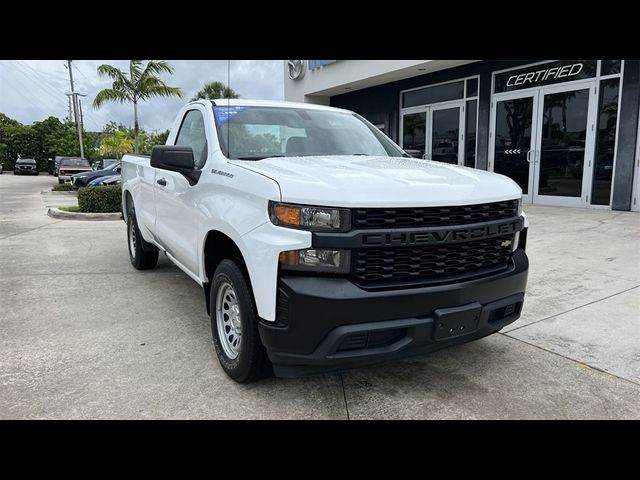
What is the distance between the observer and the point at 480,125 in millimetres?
13430

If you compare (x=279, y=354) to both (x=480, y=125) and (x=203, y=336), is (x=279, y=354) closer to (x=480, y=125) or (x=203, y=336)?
(x=203, y=336)

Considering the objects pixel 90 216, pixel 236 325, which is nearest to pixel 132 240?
pixel 236 325

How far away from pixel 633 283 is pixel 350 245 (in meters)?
4.34

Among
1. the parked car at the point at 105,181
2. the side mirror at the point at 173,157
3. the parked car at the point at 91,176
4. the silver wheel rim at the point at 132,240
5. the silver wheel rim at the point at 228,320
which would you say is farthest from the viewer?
the parked car at the point at 91,176

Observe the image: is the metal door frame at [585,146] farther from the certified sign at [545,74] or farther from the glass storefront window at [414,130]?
the glass storefront window at [414,130]

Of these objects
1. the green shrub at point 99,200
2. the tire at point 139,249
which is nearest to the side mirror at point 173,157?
the tire at point 139,249

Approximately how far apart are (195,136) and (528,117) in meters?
10.2

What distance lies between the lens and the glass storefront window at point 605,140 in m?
10.3

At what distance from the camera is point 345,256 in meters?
2.53

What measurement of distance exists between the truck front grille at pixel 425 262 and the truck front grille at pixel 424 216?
0.13 meters

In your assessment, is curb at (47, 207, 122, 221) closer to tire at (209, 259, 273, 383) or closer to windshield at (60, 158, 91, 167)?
tire at (209, 259, 273, 383)

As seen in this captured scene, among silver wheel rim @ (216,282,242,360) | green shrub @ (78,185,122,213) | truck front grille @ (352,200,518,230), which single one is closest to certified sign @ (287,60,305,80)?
green shrub @ (78,185,122,213)

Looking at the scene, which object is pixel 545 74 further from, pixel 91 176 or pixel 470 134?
pixel 91 176

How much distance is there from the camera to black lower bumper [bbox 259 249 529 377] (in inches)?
97.6
